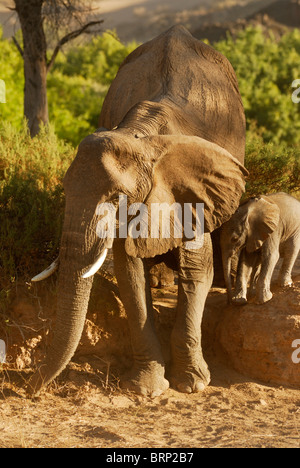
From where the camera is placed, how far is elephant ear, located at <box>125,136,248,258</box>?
4723 millimetres

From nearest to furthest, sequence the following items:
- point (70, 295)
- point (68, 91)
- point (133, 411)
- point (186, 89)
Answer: point (70, 295), point (133, 411), point (186, 89), point (68, 91)

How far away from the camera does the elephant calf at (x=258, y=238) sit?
5.54 metres

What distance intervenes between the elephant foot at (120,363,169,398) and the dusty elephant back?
1.93 metres

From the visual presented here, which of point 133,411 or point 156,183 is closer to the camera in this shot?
point 156,183

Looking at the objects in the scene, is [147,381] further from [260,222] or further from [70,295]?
[260,222]

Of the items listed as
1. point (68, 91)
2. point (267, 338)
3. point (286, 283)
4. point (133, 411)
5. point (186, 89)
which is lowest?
point (133, 411)

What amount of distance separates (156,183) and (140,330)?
4.16 ft

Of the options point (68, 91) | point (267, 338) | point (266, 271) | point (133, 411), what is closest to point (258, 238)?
point (266, 271)

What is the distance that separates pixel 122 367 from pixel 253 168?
12.0 feet

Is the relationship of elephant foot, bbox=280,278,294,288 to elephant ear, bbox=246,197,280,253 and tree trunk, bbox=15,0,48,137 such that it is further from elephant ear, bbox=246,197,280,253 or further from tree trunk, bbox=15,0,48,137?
tree trunk, bbox=15,0,48,137

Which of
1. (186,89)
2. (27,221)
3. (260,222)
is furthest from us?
(27,221)

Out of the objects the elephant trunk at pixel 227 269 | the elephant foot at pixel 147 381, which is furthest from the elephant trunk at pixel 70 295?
the elephant trunk at pixel 227 269

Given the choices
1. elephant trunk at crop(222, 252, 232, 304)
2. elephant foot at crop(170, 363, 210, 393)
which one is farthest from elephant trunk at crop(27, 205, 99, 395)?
elephant trunk at crop(222, 252, 232, 304)

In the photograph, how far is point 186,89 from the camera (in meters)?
5.66
